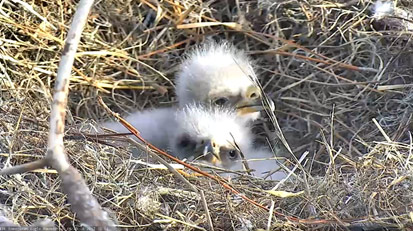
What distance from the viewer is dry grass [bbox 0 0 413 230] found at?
7.27 feet

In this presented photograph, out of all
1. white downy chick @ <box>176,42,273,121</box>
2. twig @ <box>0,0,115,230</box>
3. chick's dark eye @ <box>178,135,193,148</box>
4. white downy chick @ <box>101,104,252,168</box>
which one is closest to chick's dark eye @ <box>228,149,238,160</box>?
white downy chick @ <box>101,104,252,168</box>

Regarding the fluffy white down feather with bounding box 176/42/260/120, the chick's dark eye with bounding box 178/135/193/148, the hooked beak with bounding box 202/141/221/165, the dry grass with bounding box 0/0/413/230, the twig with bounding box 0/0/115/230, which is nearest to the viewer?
the twig with bounding box 0/0/115/230

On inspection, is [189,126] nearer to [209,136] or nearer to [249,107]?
[209,136]

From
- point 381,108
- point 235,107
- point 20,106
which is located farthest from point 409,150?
point 20,106

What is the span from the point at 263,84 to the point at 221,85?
13.5 inches

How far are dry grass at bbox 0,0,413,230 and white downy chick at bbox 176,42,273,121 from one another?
206 millimetres

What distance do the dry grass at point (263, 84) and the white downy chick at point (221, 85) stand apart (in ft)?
0.68

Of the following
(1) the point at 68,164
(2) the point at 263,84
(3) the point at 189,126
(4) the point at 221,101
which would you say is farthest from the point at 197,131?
(1) the point at 68,164

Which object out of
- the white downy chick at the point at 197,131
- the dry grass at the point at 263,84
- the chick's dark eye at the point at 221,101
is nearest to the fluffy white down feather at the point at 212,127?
the white downy chick at the point at 197,131

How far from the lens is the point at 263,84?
359cm

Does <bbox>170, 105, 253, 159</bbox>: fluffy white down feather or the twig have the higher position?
the twig

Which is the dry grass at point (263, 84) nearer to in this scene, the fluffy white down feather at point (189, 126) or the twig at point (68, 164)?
the fluffy white down feather at point (189, 126)

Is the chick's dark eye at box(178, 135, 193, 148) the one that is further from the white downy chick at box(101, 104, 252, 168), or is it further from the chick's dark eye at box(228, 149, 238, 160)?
the chick's dark eye at box(228, 149, 238, 160)

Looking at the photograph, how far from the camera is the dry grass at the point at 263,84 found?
2217mm
